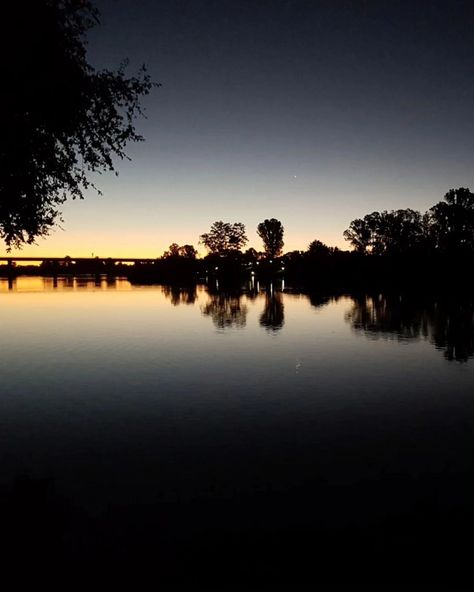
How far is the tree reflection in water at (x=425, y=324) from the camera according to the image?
24609 mm

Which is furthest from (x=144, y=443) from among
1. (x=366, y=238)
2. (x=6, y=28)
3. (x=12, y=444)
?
(x=366, y=238)

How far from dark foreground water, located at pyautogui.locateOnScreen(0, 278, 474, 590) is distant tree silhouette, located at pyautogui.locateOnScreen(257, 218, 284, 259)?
570ft

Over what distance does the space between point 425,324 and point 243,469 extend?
90.9 ft

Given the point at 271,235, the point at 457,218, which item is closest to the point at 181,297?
the point at 457,218

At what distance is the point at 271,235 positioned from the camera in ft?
632

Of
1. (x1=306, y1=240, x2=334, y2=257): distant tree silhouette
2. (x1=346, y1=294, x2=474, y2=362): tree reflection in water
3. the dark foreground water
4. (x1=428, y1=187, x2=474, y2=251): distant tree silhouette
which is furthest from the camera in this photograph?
(x1=306, y1=240, x2=334, y2=257): distant tree silhouette

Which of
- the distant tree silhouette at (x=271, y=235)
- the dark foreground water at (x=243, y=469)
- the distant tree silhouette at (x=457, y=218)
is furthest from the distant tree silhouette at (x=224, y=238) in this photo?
the dark foreground water at (x=243, y=469)

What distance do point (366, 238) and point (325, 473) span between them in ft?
542

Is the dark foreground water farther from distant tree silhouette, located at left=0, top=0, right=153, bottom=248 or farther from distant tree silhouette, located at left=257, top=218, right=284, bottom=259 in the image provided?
distant tree silhouette, located at left=257, top=218, right=284, bottom=259

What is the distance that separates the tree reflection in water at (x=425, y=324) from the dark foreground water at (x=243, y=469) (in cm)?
430

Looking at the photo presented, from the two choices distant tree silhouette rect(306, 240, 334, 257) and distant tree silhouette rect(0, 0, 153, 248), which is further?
distant tree silhouette rect(306, 240, 334, 257)

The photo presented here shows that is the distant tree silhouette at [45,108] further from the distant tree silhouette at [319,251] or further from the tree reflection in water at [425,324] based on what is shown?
the distant tree silhouette at [319,251]

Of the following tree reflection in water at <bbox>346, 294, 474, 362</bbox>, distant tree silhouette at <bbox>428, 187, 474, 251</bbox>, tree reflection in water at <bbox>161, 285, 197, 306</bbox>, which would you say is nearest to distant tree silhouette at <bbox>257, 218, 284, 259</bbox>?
distant tree silhouette at <bbox>428, 187, 474, 251</bbox>

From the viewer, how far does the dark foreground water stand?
6.38 metres
